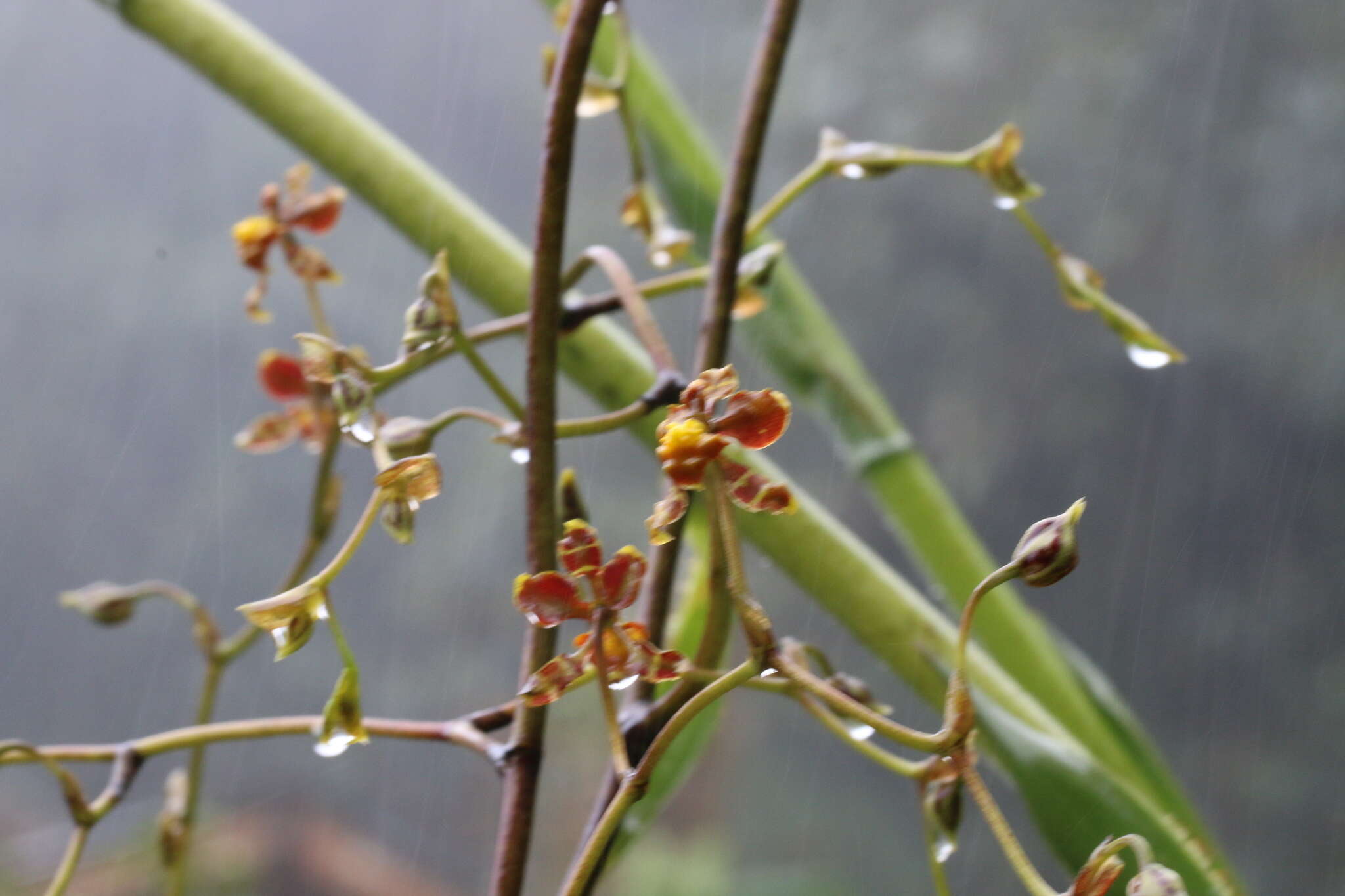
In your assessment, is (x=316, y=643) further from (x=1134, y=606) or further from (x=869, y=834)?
(x=1134, y=606)

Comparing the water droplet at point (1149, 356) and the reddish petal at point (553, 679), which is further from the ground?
the water droplet at point (1149, 356)

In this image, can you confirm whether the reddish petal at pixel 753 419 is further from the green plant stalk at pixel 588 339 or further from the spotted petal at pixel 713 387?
the green plant stalk at pixel 588 339

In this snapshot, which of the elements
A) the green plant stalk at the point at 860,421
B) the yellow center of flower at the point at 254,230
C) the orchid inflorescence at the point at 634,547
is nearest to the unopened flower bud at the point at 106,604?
the orchid inflorescence at the point at 634,547

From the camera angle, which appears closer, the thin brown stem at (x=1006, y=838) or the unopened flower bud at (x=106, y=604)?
the thin brown stem at (x=1006, y=838)

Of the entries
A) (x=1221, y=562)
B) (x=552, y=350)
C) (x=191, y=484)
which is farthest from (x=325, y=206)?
(x=1221, y=562)

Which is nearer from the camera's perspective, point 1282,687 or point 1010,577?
point 1010,577

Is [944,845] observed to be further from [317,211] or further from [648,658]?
[317,211]

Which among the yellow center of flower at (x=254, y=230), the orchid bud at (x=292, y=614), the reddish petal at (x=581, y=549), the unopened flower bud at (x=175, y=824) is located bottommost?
the unopened flower bud at (x=175, y=824)
